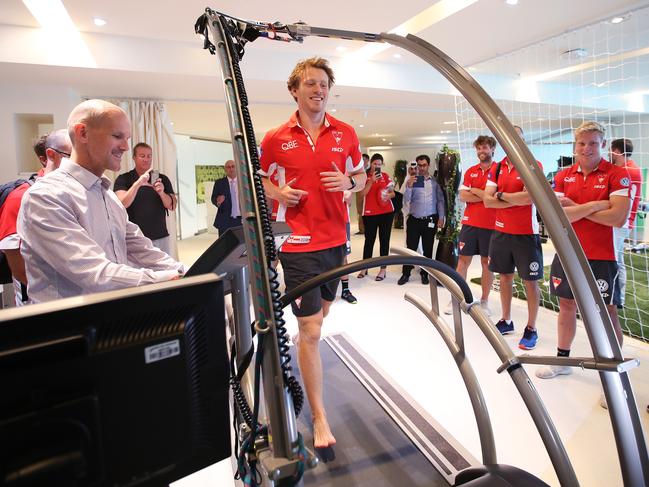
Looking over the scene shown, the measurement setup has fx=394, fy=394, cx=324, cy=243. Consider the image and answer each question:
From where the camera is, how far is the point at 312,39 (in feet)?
15.6

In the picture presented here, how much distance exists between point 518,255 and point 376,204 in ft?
7.66

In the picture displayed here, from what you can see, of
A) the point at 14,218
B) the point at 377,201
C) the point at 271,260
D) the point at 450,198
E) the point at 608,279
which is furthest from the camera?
the point at 377,201

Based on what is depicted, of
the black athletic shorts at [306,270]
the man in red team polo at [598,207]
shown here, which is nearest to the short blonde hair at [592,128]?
the man in red team polo at [598,207]

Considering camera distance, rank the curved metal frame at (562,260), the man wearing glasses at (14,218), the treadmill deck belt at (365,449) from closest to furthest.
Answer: the curved metal frame at (562,260) < the treadmill deck belt at (365,449) < the man wearing glasses at (14,218)

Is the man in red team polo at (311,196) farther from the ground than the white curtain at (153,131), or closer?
closer

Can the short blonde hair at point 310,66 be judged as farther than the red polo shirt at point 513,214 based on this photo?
No

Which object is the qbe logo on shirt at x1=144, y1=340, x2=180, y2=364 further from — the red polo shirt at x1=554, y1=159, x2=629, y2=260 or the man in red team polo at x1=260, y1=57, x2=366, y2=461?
the red polo shirt at x1=554, y1=159, x2=629, y2=260

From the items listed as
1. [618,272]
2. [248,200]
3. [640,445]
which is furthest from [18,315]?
[618,272]

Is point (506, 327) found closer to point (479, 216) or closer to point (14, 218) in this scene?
point (479, 216)

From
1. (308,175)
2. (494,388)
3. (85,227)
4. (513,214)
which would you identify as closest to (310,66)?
(308,175)

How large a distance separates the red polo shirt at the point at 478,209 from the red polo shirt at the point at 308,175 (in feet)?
7.12

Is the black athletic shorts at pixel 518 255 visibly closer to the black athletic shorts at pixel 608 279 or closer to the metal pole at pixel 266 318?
the black athletic shorts at pixel 608 279

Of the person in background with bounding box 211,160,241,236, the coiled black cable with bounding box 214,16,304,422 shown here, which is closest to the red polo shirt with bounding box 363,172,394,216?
the person in background with bounding box 211,160,241,236

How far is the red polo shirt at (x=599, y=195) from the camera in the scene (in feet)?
7.64
